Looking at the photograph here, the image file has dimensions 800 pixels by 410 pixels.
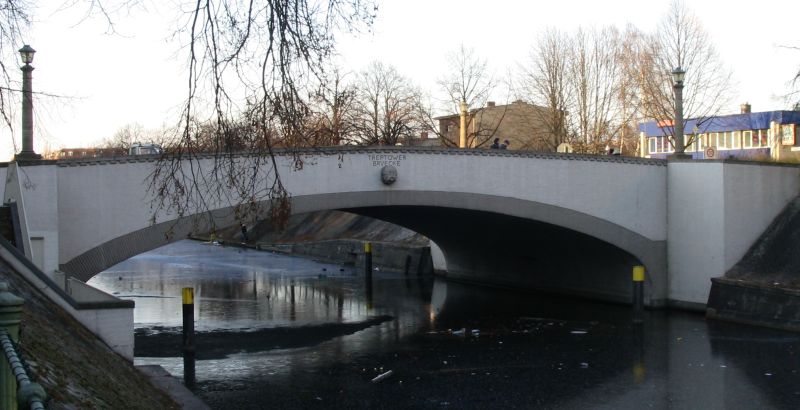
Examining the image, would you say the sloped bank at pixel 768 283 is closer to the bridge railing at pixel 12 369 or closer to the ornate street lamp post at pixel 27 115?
the ornate street lamp post at pixel 27 115

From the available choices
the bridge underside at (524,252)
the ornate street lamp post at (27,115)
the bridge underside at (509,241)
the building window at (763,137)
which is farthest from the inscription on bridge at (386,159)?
the building window at (763,137)

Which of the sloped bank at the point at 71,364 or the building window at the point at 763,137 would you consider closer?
the sloped bank at the point at 71,364

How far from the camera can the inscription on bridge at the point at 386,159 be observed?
1833 cm

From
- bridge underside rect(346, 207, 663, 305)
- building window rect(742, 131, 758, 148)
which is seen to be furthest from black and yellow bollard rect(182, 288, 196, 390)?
building window rect(742, 131, 758, 148)

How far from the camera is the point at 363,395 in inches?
462

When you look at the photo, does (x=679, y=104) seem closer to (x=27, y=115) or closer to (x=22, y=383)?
(x=27, y=115)

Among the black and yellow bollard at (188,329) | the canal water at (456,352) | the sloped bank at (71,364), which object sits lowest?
the canal water at (456,352)

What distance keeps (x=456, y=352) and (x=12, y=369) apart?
41.3 ft

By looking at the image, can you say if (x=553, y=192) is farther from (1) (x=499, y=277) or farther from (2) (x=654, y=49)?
(2) (x=654, y=49)

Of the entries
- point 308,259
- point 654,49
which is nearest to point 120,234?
point 308,259

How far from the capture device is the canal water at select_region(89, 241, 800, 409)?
38.0 ft

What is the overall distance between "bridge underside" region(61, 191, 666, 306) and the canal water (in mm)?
868

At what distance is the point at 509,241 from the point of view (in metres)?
24.7

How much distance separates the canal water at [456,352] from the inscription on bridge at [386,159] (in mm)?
3479
